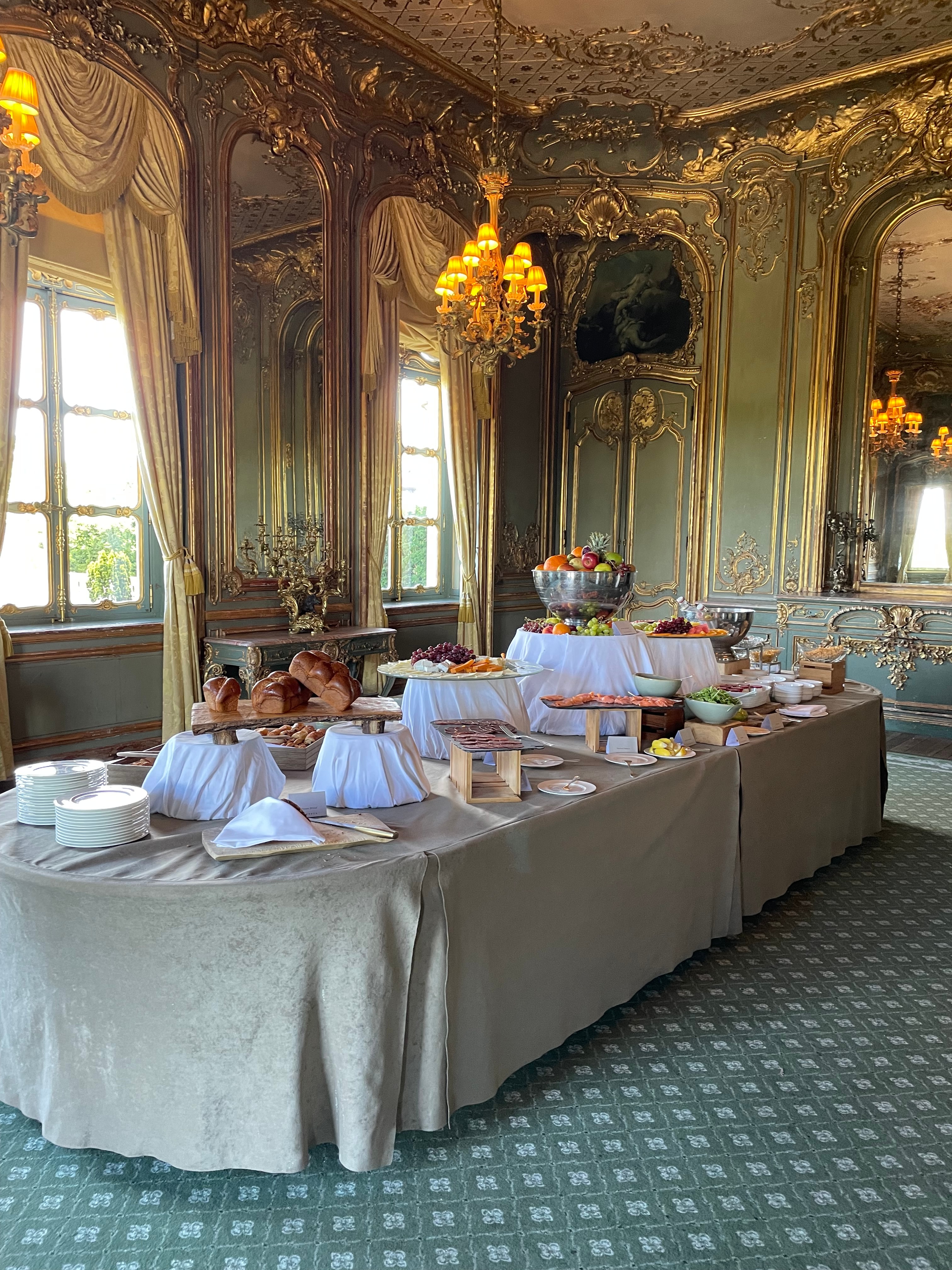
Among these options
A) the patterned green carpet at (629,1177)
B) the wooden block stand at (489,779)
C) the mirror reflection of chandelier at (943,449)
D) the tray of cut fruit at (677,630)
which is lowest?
the patterned green carpet at (629,1177)

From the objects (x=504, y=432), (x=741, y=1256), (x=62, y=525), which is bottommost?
(x=741, y=1256)

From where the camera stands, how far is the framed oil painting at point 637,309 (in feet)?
30.4

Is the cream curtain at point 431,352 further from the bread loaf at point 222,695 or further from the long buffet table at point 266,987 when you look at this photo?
the long buffet table at point 266,987

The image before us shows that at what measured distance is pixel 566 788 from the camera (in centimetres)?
294

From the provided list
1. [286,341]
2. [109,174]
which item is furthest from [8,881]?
[286,341]

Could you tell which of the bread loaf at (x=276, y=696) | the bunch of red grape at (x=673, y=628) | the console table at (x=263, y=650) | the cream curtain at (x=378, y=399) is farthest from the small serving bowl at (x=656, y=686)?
the cream curtain at (x=378, y=399)

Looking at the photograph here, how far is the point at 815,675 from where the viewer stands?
5.08 meters

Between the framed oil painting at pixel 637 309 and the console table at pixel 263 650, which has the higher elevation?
the framed oil painting at pixel 637 309

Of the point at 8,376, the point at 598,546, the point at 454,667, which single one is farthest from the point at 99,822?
the point at 8,376

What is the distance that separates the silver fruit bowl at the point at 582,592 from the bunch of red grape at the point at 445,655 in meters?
0.70

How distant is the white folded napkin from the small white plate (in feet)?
2.86

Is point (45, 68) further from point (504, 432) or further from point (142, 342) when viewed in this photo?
point (504, 432)

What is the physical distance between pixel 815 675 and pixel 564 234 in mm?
6372

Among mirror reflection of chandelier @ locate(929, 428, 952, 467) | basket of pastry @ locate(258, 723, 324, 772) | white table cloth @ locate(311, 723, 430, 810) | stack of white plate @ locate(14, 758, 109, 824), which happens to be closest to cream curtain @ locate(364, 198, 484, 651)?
mirror reflection of chandelier @ locate(929, 428, 952, 467)
